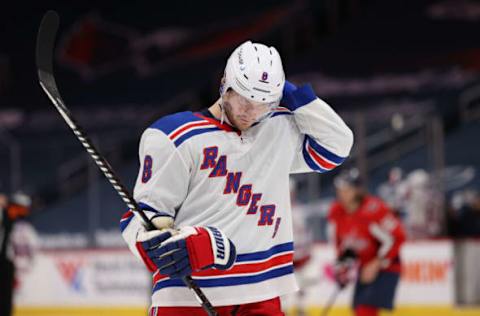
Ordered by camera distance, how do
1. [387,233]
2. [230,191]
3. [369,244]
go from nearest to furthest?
1. [230,191]
2. [387,233]
3. [369,244]

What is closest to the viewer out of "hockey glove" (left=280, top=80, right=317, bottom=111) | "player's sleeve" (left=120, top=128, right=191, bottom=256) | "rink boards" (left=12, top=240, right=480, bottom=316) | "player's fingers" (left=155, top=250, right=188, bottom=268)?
"player's fingers" (left=155, top=250, right=188, bottom=268)

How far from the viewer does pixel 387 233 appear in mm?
5707

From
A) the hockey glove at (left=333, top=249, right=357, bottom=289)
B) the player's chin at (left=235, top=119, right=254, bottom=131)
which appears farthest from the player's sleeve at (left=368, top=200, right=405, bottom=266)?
the player's chin at (left=235, top=119, right=254, bottom=131)

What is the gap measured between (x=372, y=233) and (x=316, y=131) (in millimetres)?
3399

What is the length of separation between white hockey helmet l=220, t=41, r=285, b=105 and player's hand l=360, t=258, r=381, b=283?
3.49 metres

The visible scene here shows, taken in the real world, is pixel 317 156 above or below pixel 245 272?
above

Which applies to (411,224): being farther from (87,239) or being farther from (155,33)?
(155,33)

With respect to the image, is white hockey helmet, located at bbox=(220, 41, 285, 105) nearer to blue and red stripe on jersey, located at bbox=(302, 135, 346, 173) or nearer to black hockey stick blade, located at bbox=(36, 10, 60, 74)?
blue and red stripe on jersey, located at bbox=(302, 135, 346, 173)

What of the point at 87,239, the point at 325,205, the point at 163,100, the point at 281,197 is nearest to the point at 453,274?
the point at 325,205

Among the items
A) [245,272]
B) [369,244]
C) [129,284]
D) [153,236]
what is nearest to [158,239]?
[153,236]

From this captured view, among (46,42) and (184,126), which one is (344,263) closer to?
(184,126)

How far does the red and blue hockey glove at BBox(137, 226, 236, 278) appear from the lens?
7.07ft

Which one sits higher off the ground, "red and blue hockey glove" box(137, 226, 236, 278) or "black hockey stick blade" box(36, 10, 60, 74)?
"black hockey stick blade" box(36, 10, 60, 74)

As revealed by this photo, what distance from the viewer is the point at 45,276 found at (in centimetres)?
966
